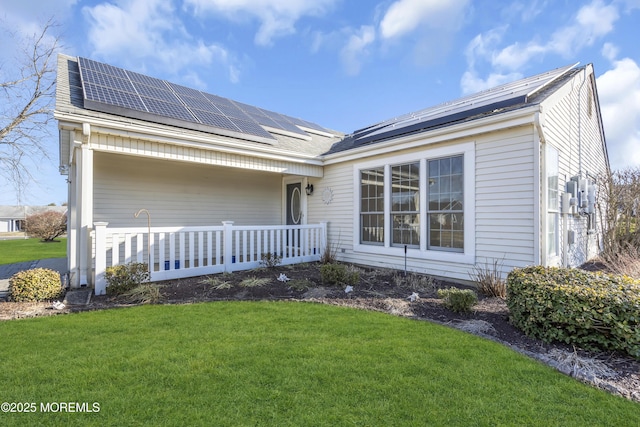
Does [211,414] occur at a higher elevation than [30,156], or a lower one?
lower

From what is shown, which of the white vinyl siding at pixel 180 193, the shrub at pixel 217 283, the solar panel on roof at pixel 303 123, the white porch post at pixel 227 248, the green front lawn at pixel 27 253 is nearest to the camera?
the shrub at pixel 217 283

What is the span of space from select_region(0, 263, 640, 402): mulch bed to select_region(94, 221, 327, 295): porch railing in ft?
0.93

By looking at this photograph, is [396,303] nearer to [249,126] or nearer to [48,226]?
[249,126]

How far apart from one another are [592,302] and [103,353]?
15.6ft

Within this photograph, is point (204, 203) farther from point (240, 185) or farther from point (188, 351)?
point (188, 351)

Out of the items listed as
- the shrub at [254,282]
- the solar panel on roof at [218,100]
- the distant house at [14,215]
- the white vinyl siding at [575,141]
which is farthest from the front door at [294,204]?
the distant house at [14,215]

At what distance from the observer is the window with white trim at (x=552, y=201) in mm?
5562

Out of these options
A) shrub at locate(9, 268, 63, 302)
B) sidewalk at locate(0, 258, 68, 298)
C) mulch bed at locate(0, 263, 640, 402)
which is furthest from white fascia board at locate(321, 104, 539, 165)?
sidewalk at locate(0, 258, 68, 298)

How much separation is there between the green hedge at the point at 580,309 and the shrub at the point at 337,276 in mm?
2827

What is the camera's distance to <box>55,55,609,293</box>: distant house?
17.8 feet

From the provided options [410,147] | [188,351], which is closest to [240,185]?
[410,147]

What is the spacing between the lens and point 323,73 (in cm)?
1328

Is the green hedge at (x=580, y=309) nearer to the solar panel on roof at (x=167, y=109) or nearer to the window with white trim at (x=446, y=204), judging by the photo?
the window with white trim at (x=446, y=204)

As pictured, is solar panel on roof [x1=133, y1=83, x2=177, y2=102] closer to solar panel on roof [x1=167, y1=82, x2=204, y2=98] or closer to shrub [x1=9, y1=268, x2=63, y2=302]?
solar panel on roof [x1=167, y1=82, x2=204, y2=98]
